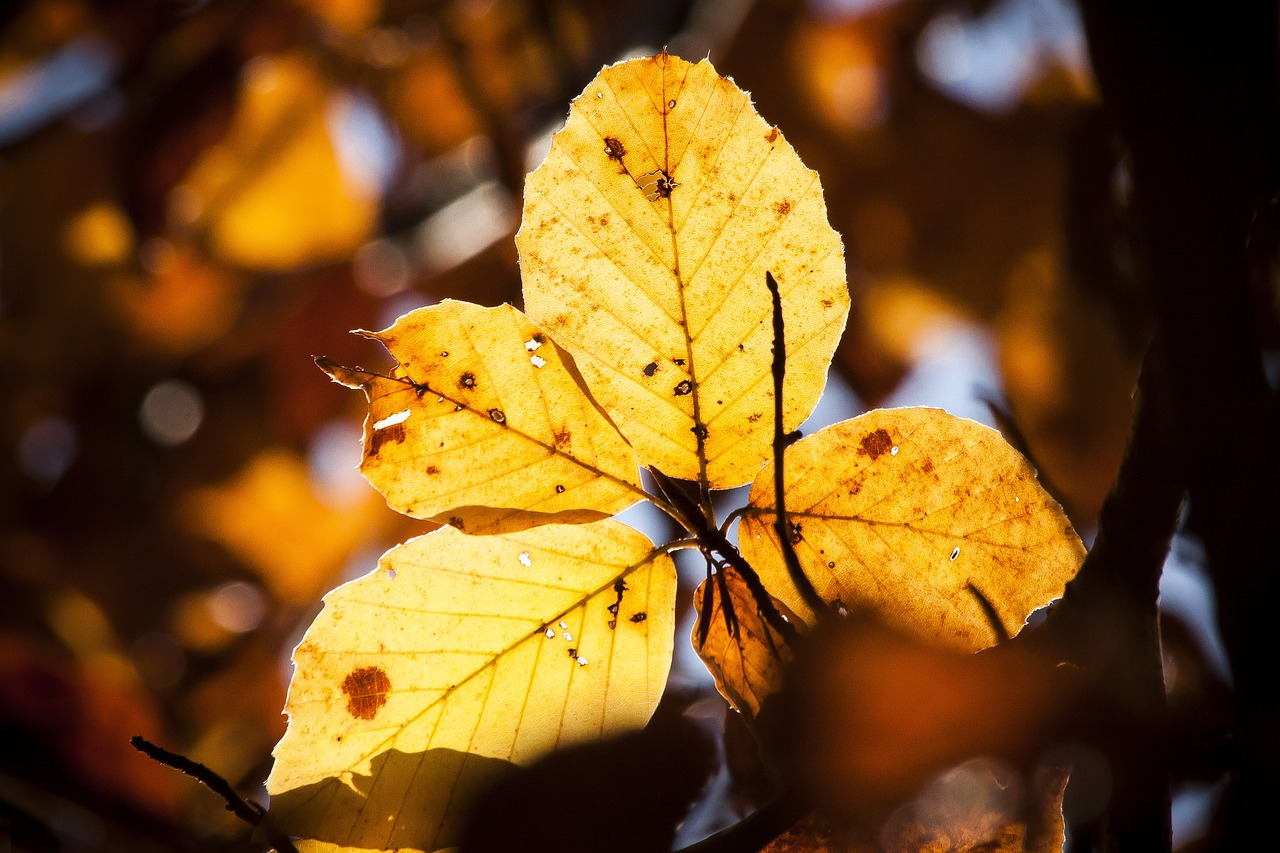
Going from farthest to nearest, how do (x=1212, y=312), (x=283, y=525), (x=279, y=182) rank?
(x=283, y=525)
(x=279, y=182)
(x=1212, y=312)

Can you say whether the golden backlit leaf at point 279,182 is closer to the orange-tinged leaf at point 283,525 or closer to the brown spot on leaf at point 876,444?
the orange-tinged leaf at point 283,525

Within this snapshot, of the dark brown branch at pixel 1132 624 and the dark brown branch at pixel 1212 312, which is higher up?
the dark brown branch at pixel 1212 312

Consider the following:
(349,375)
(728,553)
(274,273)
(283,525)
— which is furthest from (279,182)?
(728,553)

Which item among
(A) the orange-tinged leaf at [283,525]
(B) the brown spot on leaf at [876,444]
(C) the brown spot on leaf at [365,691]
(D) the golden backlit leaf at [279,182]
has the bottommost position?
(A) the orange-tinged leaf at [283,525]

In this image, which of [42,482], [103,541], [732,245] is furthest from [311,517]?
[732,245]

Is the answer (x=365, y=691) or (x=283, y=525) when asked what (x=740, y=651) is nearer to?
(x=365, y=691)

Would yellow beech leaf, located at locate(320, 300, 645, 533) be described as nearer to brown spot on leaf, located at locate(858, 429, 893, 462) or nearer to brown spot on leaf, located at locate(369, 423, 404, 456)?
brown spot on leaf, located at locate(369, 423, 404, 456)

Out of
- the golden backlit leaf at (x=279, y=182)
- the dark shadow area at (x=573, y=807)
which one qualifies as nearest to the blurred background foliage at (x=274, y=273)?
the golden backlit leaf at (x=279, y=182)

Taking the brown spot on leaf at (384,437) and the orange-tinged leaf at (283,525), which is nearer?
the brown spot on leaf at (384,437)
